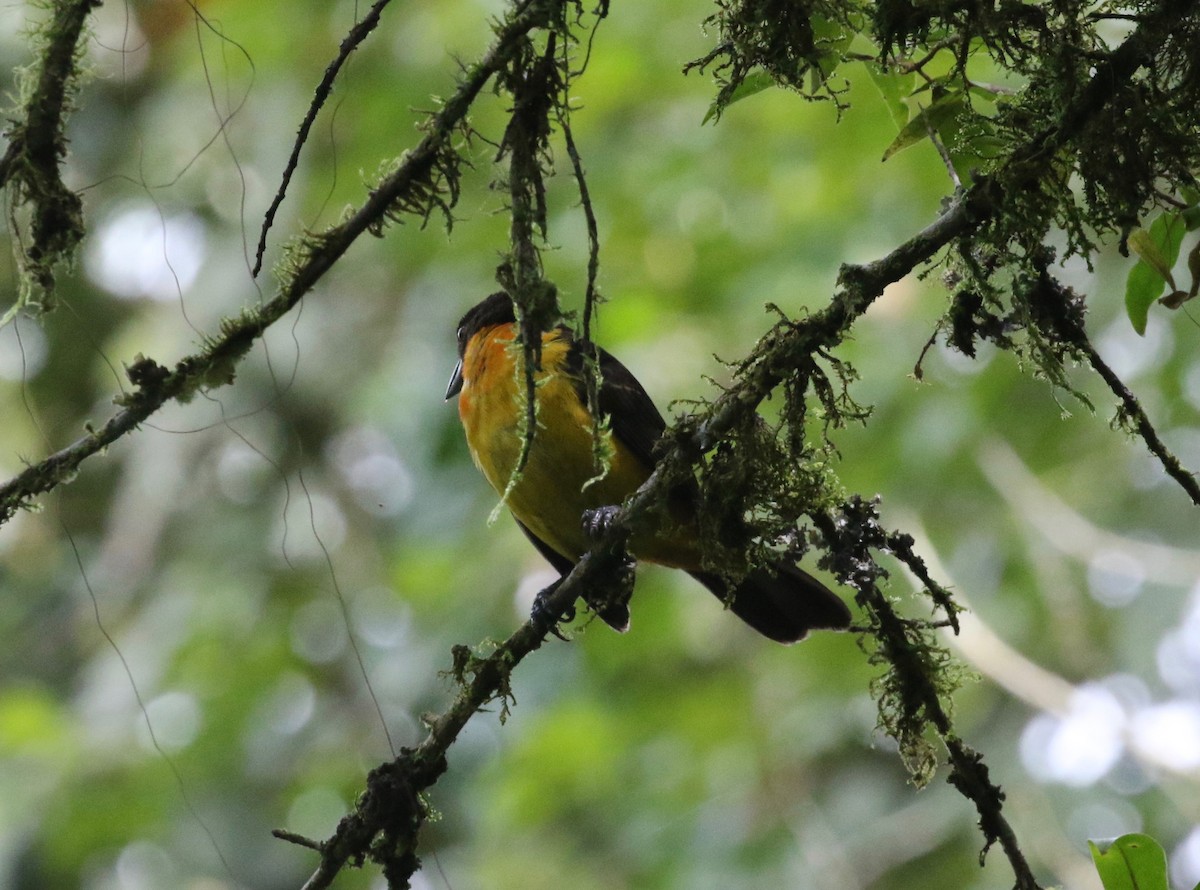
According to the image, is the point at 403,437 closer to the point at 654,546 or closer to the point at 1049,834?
the point at 654,546

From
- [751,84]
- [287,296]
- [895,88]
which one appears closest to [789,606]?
[895,88]

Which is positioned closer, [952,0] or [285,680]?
[952,0]

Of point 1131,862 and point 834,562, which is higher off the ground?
point 834,562

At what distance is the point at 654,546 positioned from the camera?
411 cm

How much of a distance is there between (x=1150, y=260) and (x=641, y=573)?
16.8 ft

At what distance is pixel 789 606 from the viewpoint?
4012mm

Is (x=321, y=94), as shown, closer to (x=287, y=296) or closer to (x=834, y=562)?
(x=287, y=296)

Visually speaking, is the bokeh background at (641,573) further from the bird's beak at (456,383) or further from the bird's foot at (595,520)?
the bird's foot at (595,520)

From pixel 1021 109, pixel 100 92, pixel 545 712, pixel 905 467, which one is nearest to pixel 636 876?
pixel 545 712

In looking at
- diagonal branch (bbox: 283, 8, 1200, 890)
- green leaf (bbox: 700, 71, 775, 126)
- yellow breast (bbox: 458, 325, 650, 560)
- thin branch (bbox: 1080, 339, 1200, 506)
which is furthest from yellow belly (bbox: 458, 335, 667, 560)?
thin branch (bbox: 1080, 339, 1200, 506)

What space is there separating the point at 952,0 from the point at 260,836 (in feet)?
21.9

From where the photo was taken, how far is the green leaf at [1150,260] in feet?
6.48

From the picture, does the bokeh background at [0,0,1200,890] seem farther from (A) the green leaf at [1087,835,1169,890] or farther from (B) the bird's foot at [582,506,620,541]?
(A) the green leaf at [1087,835,1169,890]

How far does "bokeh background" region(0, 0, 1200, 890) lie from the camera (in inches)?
230
